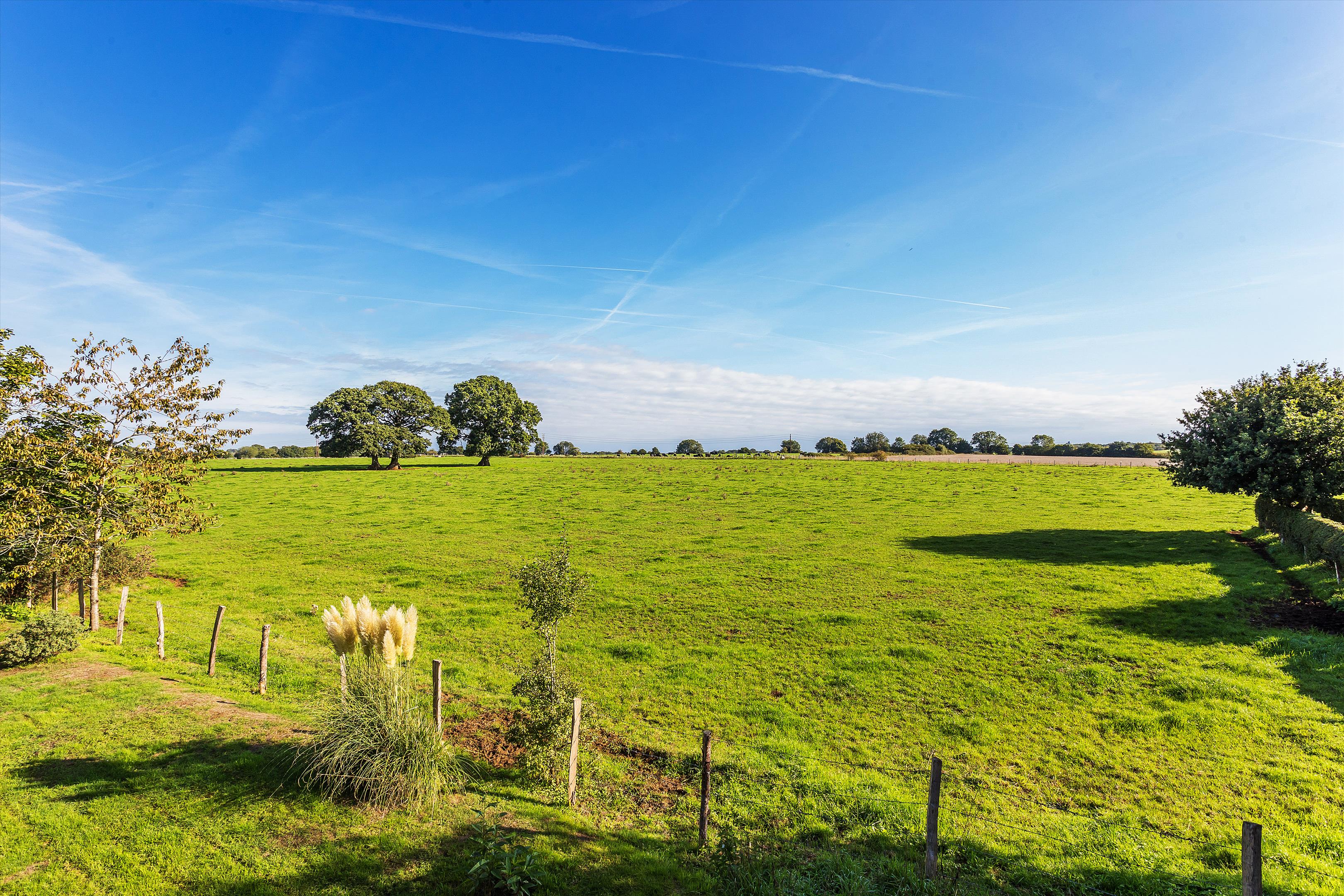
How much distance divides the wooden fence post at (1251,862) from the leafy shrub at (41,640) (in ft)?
82.9

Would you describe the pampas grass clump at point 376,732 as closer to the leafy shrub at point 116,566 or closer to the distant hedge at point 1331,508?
the leafy shrub at point 116,566

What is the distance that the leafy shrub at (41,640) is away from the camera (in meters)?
14.9

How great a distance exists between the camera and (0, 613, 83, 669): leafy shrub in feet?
49.0

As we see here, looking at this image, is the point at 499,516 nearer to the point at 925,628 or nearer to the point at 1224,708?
the point at 925,628

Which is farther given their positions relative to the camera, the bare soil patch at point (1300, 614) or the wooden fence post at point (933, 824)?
the bare soil patch at point (1300, 614)

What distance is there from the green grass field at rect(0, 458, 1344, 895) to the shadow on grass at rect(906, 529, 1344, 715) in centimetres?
16

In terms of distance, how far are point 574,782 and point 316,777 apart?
4155mm

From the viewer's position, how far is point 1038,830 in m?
9.82

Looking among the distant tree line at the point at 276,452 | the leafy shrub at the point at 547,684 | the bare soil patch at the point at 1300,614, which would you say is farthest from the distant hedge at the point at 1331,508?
the distant tree line at the point at 276,452

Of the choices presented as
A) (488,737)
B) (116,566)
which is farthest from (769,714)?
(116,566)

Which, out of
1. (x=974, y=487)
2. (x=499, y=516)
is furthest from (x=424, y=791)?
(x=974, y=487)

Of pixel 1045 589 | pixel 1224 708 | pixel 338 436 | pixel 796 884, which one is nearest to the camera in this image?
pixel 796 884

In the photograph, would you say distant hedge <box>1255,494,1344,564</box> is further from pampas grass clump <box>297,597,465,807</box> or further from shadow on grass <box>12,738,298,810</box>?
shadow on grass <box>12,738,298,810</box>

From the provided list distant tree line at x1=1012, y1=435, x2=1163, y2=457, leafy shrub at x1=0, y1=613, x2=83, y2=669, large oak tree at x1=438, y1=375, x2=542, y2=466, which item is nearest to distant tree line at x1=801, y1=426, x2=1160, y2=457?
distant tree line at x1=1012, y1=435, x2=1163, y2=457
